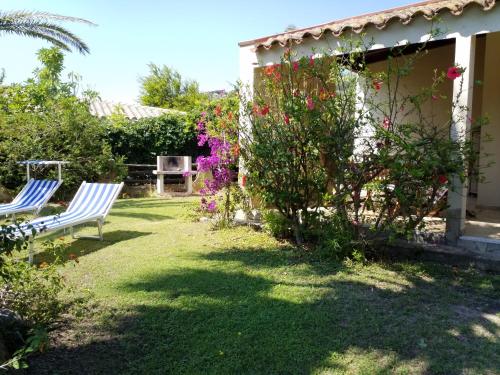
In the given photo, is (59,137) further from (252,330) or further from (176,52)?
(176,52)

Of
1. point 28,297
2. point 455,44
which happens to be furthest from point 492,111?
point 28,297

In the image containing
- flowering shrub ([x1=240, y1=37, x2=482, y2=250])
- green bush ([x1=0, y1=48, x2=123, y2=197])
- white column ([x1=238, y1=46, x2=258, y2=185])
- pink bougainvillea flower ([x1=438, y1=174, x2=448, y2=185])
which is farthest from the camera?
green bush ([x1=0, y1=48, x2=123, y2=197])

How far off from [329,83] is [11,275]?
4.83 meters

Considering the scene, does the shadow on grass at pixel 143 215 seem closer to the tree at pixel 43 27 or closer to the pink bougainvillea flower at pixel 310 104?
the tree at pixel 43 27

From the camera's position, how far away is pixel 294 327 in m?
4.12

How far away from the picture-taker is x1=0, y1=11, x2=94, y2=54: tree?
35.9ft

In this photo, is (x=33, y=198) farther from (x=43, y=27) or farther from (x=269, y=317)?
(x=269, y=317)

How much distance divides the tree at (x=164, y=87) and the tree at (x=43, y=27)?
34.9 meters

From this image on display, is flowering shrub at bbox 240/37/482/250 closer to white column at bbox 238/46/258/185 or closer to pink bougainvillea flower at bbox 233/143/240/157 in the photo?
pink bougainvillea flower at bbox 233/143/240/157

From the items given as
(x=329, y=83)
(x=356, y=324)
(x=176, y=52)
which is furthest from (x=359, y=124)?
(x=176, y=52)

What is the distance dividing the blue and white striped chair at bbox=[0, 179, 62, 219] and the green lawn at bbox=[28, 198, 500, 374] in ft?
11.6

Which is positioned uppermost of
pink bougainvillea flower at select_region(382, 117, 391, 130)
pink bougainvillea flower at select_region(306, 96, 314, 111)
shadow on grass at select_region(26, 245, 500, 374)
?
pink bougainvillea flower at select_region(306, 96, 314, 111)

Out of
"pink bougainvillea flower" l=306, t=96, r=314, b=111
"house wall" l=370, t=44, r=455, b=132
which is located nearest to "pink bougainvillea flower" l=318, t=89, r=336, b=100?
"pink bougainvillea flower" l=306, t=96, r=314, b=111

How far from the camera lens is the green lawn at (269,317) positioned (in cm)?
352
